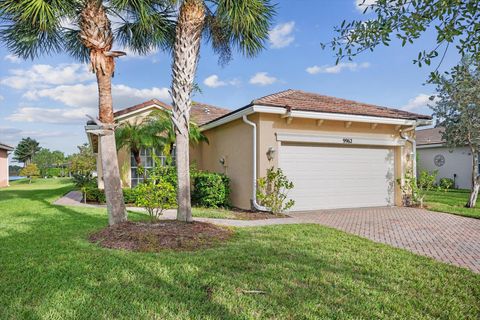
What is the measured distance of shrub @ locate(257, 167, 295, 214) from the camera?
1095 centimetres

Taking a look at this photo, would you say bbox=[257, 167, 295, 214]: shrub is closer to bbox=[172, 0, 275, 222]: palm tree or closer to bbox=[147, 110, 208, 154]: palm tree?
bbox=[172, 0, 275, 222]: palm tree

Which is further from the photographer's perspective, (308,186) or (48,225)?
(308,186)

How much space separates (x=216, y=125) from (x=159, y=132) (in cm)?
283

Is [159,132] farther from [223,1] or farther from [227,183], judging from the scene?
[223,1]

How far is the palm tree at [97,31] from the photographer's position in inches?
269

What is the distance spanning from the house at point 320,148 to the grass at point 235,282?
5.17 m

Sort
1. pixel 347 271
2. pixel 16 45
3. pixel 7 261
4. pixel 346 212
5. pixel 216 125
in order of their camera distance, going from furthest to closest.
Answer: pixel 216 125, pixel 346 212, pixel 16 45, pixel 7 261, pixel 347 271

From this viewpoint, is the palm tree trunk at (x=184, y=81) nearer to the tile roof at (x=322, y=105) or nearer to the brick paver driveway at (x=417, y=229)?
the tile roof at (x=322, y=105)

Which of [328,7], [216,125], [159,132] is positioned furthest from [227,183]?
[328,7]

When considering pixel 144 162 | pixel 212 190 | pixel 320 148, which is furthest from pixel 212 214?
pixel 144 162

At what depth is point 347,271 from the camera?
16.2 feet

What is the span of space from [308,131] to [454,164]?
17319 mm

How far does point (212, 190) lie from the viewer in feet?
40.3

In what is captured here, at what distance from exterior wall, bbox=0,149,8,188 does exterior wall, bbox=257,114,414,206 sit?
28.2 m
